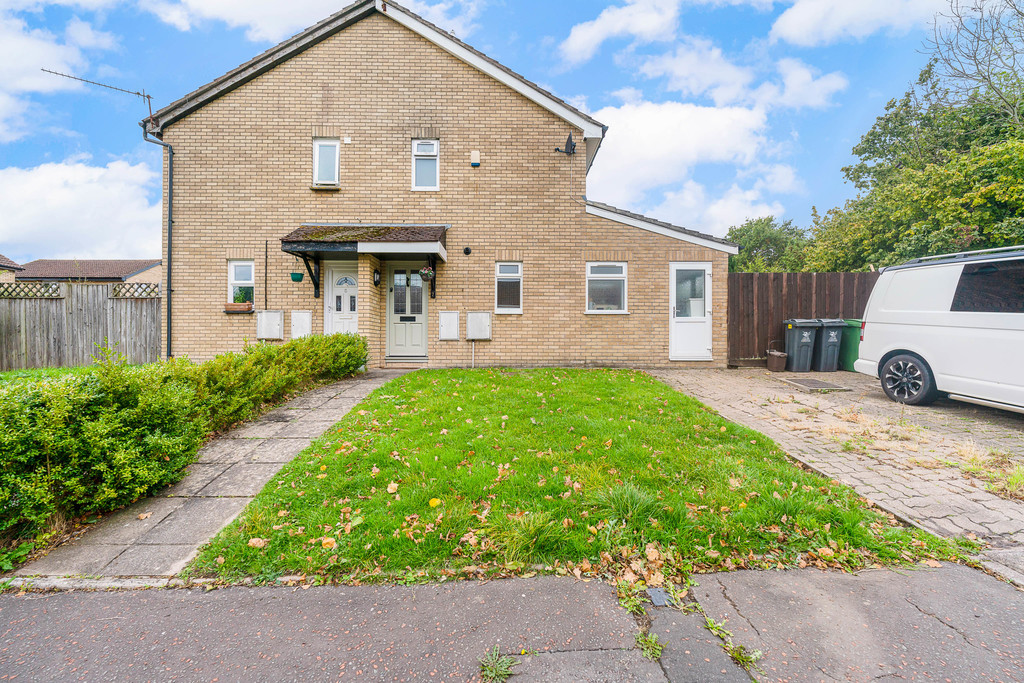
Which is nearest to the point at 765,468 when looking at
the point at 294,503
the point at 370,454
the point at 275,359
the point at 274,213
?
the point at 370,454

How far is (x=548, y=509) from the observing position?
299 cm

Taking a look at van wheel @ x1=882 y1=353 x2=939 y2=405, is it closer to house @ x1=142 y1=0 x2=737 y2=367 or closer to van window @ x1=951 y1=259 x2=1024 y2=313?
van window @ x1=951 y1=259 x2=1024 y2=313

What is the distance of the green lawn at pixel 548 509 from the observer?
255 cm

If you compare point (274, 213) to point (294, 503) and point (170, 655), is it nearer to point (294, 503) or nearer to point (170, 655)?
point (294, 503)

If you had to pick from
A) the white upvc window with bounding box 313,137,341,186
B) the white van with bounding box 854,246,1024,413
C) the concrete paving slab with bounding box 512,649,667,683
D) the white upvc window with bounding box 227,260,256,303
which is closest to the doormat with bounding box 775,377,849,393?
the white van with bounding box 854,246,1024,413

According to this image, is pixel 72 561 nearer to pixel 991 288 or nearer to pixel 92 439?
pixel 92 439

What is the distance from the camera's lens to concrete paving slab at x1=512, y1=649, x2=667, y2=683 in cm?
175

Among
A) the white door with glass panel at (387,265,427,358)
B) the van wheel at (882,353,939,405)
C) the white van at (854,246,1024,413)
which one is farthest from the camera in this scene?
the white door with glass panel at (387,265,427,358)

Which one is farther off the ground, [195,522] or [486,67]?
[486,67]

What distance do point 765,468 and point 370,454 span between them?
376 cm

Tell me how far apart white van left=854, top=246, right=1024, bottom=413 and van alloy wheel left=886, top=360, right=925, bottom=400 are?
0.01 meters

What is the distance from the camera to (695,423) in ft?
16.9

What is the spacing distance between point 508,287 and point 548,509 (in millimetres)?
7881

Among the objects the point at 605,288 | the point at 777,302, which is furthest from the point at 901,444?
the point at 777,302
